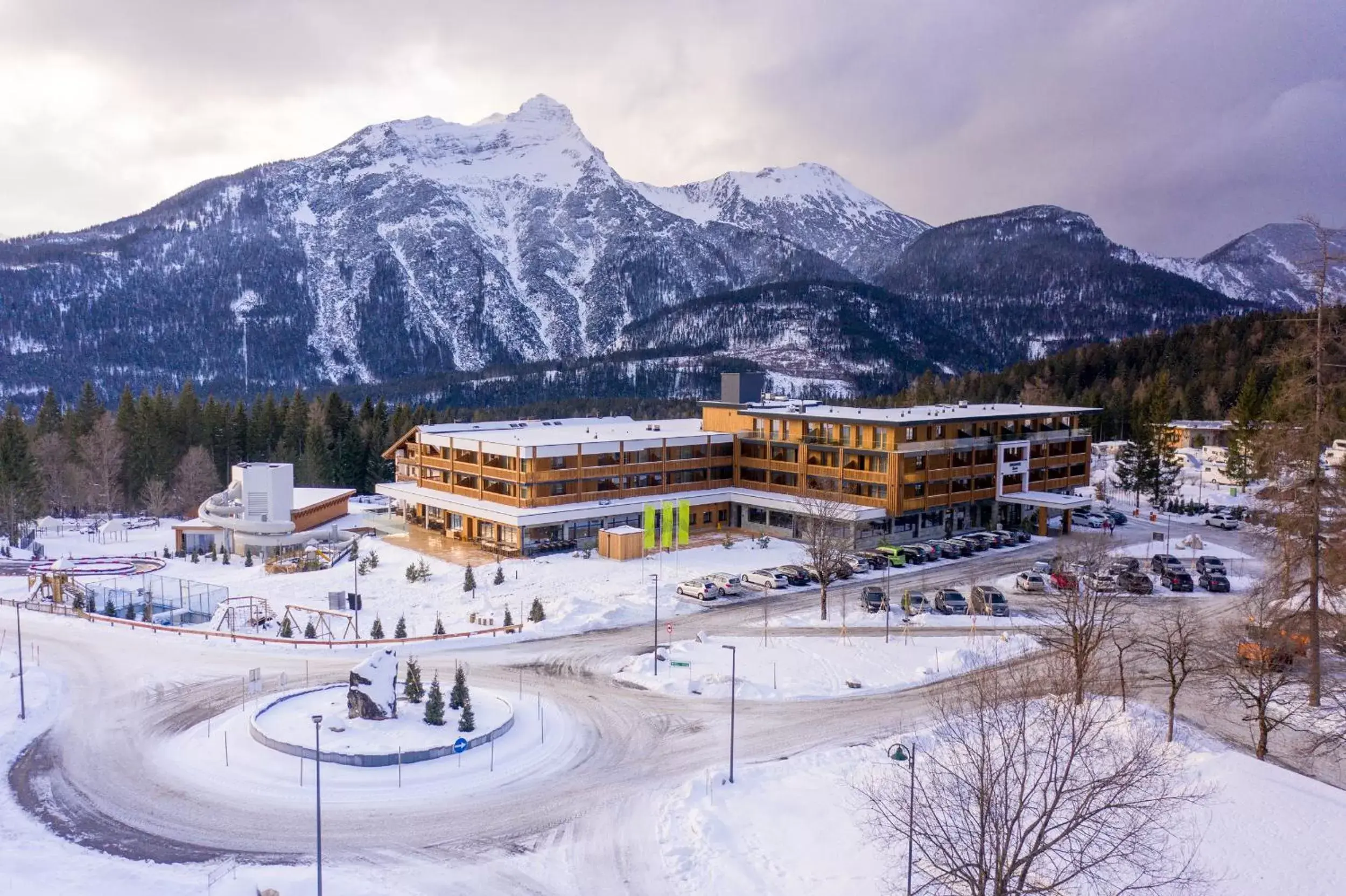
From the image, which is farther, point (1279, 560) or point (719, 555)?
point (719, 555)

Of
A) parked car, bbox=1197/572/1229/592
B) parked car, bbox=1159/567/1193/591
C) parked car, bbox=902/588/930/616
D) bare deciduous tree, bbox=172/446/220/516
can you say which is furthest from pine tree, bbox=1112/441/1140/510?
bare deciduous tree, bbox=172/446/220/516

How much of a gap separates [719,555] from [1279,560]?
111 feet

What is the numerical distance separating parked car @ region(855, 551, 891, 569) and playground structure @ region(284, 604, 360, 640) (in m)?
31.5

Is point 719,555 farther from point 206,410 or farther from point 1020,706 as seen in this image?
point 206,410

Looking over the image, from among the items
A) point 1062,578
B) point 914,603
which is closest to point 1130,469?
point 1062,578

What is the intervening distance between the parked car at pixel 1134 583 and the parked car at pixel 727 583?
20911 millimetres

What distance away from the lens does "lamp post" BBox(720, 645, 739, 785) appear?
2764 cm

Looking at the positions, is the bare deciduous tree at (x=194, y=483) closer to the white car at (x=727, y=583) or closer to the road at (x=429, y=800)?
the road at (x=429, y=800)

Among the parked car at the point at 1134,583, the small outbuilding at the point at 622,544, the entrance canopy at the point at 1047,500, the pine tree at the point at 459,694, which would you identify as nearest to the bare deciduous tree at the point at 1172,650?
the parked car at the point at 1134,583

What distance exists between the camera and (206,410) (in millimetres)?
109000

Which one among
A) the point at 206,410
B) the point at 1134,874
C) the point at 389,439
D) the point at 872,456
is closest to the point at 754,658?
the point at 1134,874

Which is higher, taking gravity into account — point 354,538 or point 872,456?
point 872,456

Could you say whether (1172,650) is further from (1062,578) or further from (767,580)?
(767,580)

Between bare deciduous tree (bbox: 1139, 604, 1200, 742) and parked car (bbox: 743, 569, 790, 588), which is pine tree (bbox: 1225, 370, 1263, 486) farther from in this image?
parked car (bbox: 743, 569, 790, 588)
